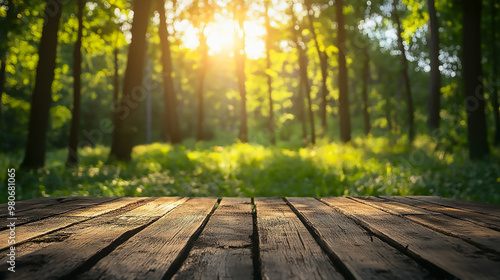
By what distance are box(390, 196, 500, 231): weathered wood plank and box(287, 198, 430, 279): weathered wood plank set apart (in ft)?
2.71

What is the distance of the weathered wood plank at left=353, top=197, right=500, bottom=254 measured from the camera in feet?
6.14

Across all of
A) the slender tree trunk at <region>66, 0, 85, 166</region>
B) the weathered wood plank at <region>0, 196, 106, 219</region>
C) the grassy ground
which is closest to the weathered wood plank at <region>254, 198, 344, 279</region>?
the weathered wood plank at <region>0, 196, 106, 219</region>

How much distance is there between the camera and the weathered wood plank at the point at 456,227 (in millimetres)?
1870

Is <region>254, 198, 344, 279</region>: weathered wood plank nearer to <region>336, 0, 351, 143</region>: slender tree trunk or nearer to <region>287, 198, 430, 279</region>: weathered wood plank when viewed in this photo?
<region>287, 198, 430, 279</region>: weathered wood plank

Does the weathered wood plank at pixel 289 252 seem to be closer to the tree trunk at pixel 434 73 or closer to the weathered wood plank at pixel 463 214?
the weathered wood plank at pixel 463 214

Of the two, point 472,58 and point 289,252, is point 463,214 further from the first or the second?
point 472,58

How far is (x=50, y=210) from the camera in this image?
303cm

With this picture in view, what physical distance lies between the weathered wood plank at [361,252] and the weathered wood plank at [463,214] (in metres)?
0.83

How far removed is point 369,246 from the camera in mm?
1819

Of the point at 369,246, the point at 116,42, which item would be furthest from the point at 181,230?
the point at 116,42

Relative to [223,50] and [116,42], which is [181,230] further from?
[223,50]

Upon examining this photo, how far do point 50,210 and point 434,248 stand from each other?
2.79 meters

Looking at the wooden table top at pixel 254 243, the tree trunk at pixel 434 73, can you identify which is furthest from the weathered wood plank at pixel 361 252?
the tree trunk at pixel 434 73

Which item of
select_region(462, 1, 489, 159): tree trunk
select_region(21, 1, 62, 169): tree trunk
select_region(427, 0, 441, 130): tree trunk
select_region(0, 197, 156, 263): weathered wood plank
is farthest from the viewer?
select_region(427, 0, 441, 130): tree trunk
